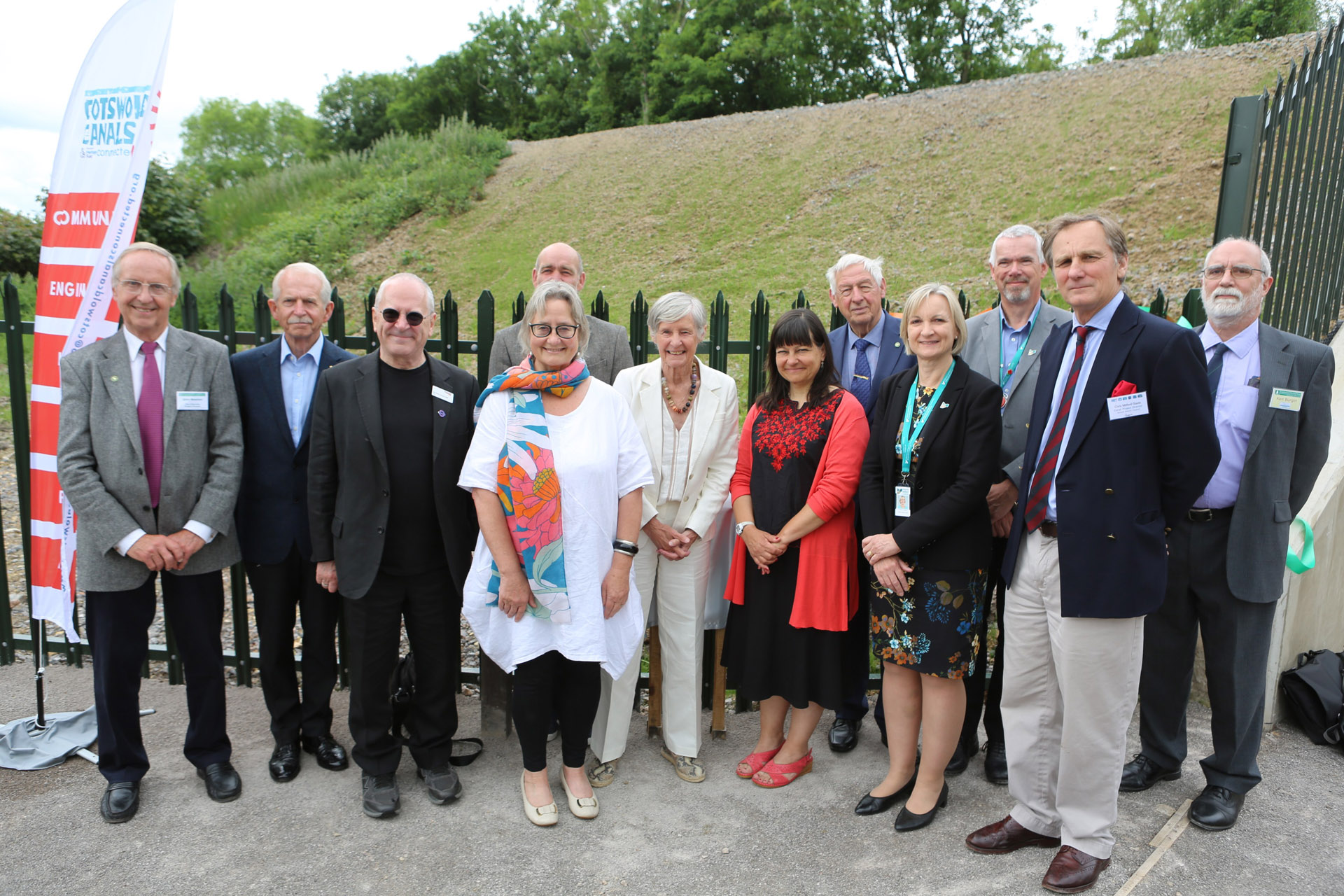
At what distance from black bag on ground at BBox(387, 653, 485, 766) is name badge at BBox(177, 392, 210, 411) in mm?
1330

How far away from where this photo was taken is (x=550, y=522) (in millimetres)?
3066

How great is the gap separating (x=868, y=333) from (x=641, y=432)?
117 cm

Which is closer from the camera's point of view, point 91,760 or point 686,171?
point 91,760

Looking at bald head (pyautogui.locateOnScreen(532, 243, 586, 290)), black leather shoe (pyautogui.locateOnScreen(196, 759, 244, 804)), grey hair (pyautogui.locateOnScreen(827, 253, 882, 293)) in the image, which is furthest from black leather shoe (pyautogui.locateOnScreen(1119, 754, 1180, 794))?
black leather shoe (pyautogui.locateOnScreen(196, 759, 244, 804))

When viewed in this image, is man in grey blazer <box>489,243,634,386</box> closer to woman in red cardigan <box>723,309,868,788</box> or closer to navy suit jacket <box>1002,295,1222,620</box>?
woman in red cardigan <box>723,309,868,788</box>

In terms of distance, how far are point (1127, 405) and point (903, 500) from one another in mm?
827

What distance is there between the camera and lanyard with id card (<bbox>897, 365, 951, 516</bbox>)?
304 centimetres

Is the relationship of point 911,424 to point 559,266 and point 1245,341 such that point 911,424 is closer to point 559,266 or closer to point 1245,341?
point 1245,341

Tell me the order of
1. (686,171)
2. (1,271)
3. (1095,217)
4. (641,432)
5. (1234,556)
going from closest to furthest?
(1095,217) < (1234,556) < (641,432) < (1,271) < (686,171)

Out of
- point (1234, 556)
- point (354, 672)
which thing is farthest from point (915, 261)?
point (354, 672)

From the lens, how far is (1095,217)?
106 inches

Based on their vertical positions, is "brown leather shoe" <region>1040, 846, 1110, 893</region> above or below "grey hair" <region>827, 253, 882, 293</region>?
below

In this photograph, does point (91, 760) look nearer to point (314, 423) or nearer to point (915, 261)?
point (314, 423)

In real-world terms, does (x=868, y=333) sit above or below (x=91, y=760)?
above
